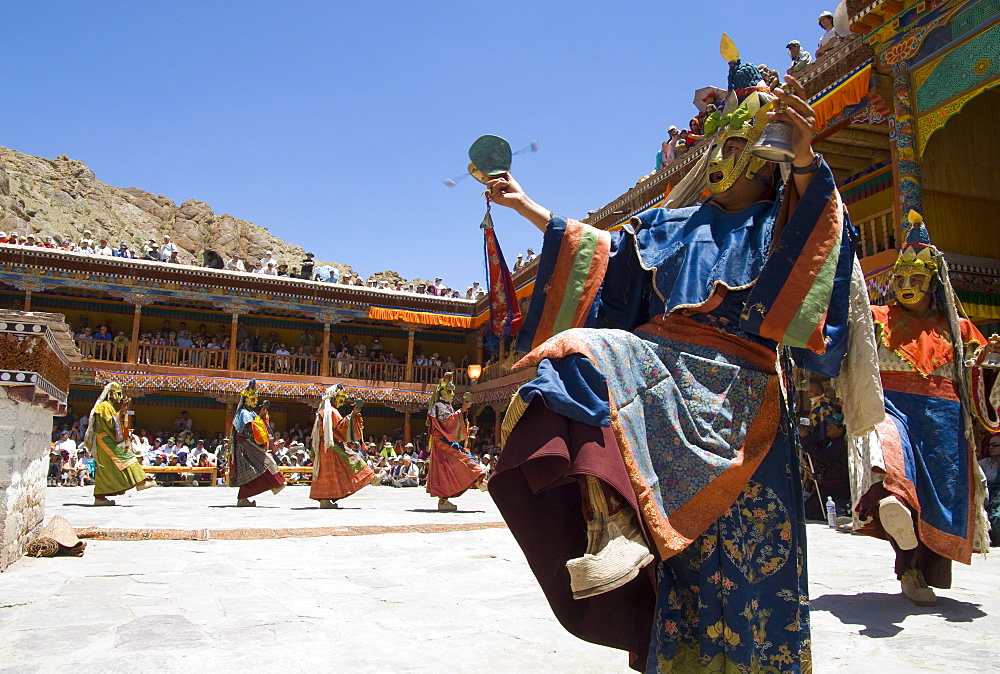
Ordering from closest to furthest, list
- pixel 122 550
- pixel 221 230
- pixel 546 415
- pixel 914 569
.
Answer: pixel 546 415, pixel 914 569, pixel 122 550, pixel 221 230

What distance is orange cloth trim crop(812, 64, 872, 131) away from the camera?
9305 mm

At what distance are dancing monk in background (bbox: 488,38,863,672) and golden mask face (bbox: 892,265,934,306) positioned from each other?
8.11 ft

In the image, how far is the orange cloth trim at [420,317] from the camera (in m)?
25.4

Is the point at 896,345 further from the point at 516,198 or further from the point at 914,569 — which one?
the point at 516,198

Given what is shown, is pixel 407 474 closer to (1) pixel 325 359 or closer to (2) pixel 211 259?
(1) pixel 325 359

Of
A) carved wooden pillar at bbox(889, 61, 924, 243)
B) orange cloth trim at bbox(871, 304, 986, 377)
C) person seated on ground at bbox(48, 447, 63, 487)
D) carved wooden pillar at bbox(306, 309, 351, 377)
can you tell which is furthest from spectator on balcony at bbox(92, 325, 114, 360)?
orange cloth trim at bbox(871, 304, 986, 377)

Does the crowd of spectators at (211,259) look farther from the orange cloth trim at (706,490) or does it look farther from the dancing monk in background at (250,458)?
the orange cloth trim at (706,490)

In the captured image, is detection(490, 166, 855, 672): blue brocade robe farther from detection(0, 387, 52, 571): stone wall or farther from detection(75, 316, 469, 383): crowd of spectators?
detection(75, 316, 469, 383): crowd of spectators

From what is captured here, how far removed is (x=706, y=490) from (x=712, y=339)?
0.38m

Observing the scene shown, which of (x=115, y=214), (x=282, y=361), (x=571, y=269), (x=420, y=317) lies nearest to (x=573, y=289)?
(x=571, y=269)

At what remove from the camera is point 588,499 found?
1.46 metres

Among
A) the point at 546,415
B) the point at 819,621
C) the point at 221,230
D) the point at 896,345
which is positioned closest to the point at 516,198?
the point at 546,415

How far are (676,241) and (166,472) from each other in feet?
62.7

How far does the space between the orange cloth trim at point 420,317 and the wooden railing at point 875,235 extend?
54.6 ft
